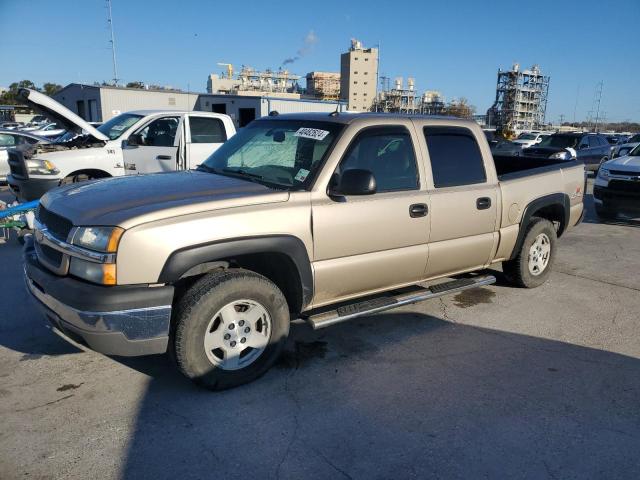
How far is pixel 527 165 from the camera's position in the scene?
6.25m

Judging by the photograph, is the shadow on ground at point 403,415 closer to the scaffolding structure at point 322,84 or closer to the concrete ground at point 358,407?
the concrete ground at point 358,407

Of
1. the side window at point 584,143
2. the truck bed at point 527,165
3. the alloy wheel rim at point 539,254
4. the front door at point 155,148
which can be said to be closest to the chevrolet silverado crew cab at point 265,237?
the truck bed at point 527,165

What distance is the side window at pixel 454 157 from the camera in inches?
170

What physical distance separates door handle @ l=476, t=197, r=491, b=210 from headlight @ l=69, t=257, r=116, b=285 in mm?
3186


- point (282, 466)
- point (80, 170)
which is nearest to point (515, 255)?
point (282, 466)

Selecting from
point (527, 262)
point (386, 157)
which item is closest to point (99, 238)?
point (386, 157)

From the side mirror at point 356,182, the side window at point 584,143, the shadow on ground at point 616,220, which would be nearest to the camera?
the side mirror at point 356,182

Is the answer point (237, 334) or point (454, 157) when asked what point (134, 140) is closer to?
point (454, 157)

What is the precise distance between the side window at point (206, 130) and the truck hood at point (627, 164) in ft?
24.9

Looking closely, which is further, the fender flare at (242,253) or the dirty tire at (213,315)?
the dirty tire at (213,315)

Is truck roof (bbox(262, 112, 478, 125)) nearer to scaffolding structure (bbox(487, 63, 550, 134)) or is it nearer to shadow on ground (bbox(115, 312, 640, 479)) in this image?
shadow on ground (bbox(115, 312, 640, 479))

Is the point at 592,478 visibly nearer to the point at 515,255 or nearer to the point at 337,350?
the point at 337,350

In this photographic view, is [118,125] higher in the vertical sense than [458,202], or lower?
higher

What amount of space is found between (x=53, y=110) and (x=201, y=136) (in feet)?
8.18
